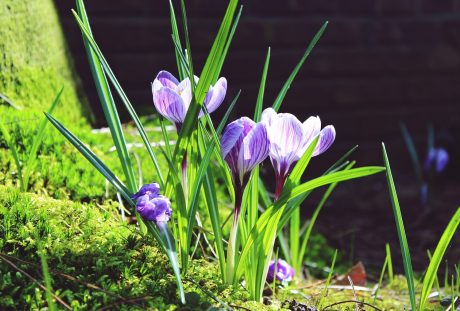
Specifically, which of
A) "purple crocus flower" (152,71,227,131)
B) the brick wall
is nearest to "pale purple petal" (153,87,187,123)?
"purple crocus flower" (152,71,227,131)

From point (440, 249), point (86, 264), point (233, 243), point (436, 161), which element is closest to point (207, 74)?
point (233, 243)

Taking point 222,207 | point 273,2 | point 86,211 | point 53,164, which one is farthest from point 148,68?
point 86,211

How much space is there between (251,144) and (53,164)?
89cm

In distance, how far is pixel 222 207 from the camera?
2406 mm

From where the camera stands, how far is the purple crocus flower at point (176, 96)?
49.8 inches

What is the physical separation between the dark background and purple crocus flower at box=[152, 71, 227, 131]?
216cm

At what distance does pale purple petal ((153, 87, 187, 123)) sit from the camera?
49.6 inches

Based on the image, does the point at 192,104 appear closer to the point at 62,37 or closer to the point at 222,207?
the point at 222,207

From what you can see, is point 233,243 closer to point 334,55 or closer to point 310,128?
point 310,128

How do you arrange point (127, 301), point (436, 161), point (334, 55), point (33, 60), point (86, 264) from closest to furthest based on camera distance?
point (127, 301) < point (86, 264) < point (33, 60) < point (436, 161) < point (334, 55)

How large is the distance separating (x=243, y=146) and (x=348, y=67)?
3.42m

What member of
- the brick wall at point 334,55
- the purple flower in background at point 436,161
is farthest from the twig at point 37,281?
the purple flower in background at point 436,161

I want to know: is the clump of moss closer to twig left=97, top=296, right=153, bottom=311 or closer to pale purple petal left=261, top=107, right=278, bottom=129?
twig left=97, top=296, right=153, bottom=311

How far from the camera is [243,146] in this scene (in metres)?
1.22
